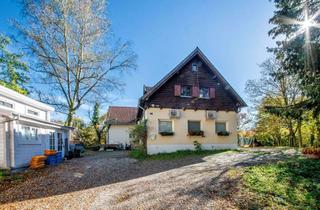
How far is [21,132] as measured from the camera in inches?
396

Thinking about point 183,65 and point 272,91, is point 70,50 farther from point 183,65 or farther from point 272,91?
point 272,91

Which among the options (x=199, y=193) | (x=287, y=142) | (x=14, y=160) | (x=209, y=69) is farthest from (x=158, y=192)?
(x=287, y=142)

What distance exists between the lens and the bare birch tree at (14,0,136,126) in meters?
16.0

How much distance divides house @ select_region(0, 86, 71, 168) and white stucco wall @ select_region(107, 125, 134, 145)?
33.8 ft

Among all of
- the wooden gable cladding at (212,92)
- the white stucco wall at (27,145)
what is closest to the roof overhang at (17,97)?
the white stucco wall at (27,145)

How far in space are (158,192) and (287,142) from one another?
81.6 ft

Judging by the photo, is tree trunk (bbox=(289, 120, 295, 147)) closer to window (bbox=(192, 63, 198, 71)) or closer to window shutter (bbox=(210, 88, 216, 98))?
window shutter (bbox=(210, 88, 216, 98))

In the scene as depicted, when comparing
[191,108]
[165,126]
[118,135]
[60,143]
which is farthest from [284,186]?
[118,135]

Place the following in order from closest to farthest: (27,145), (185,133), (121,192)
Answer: (121,192) < (27,145) < (185,133)

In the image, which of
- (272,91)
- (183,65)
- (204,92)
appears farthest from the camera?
(272,91)

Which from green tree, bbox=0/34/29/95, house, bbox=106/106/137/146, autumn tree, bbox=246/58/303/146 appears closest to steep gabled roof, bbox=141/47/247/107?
autumn tree, bbox=246/58/303/146

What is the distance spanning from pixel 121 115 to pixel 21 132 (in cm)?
1612

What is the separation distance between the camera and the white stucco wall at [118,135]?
24734 millimetres

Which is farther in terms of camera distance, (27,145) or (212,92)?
(212,92)
